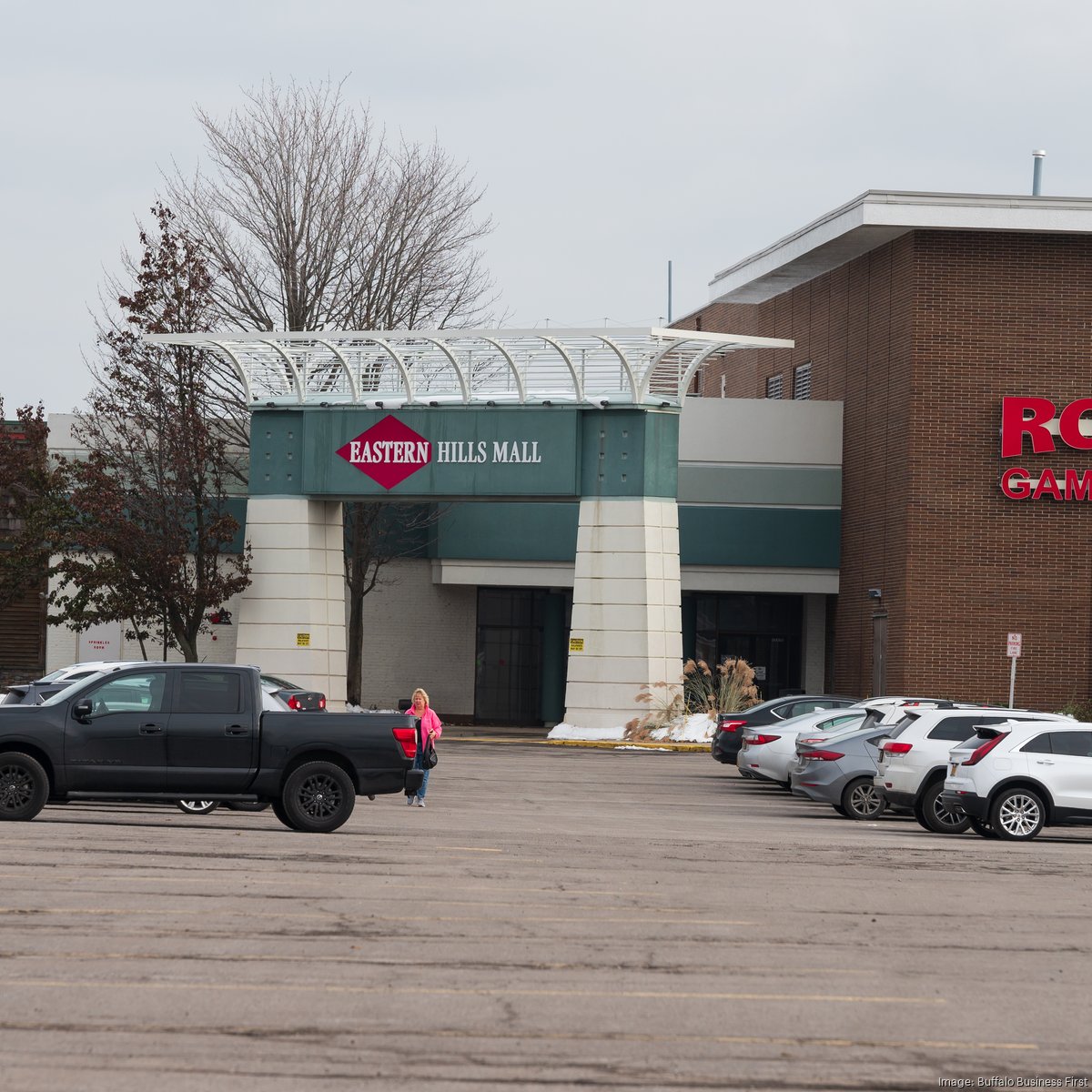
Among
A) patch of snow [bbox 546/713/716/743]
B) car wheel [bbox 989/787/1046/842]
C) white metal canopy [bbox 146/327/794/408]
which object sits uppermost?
white metal canopy [bbox 146/327/794/408]

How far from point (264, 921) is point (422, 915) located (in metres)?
1.16

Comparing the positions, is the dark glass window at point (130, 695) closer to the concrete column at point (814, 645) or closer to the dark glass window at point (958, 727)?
the dark glass window at point (958, 727)

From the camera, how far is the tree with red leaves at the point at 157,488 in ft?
138

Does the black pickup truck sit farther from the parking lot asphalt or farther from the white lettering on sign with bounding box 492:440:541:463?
the white lettering on sign with bounding box 492:440:541:463

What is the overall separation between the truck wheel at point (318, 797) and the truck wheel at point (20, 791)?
2.47 metres

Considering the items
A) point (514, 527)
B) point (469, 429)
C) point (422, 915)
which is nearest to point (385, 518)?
point (514, 527)

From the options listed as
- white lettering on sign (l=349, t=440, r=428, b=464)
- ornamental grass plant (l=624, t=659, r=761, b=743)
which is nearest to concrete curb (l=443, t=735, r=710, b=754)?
ornamental grass plant (l=624, t=659, r=761, b=743)

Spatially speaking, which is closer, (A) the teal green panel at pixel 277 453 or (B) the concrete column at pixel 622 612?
(B) the concrete column at pixel 622 612

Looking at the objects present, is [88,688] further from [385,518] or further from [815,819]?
[385,518]

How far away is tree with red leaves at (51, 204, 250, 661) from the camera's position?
1657 inches

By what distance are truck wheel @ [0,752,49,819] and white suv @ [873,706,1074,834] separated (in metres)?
10.2

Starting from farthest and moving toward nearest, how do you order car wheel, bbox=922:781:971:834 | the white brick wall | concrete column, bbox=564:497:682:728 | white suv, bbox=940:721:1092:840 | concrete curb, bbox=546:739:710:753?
the white brick wall < concrete column, bbox=564:497:682:728 < concrete curb, bbox=546:739:710:753 < car wheel, bbox=922:781:971:834 < white suv, bbox=940:721:1092:840

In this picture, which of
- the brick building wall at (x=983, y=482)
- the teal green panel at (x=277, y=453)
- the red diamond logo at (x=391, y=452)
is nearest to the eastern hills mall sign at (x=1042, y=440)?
the brick building wall at (x=983, y=482)

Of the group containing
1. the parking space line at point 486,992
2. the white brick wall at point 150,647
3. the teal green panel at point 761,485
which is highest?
the teal green panel at point 761,485
